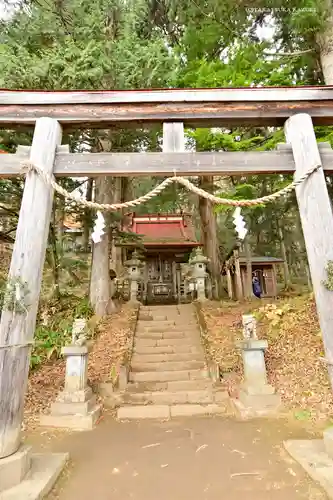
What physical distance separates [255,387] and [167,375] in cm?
214

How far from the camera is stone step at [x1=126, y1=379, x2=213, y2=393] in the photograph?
636cm

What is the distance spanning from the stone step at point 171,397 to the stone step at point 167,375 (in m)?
0.57

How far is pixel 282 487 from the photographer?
3117 millimetres

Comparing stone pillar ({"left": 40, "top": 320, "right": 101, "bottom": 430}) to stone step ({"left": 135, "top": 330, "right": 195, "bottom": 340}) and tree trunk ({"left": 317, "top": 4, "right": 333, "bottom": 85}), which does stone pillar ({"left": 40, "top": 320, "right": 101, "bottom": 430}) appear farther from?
tree trunk ({"left": 317, "top": 4, "right": 333, "bottom": 85})

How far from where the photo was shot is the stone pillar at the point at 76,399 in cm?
510

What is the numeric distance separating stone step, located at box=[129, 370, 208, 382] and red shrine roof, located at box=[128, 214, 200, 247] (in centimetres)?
794

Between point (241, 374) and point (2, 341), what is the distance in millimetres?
5139

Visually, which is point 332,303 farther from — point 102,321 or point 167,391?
point 102,321

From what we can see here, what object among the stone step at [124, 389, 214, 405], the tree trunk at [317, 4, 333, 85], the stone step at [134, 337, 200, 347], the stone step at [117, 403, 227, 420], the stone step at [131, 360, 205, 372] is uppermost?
the tree trunk at [317, 4, 333, 85]

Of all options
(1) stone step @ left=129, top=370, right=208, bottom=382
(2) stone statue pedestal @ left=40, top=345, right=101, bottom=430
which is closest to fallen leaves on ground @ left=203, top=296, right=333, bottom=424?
(1) stone step @ left=129, top=370, right=208, bottom=382

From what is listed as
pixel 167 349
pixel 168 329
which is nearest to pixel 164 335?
pixel 168 329

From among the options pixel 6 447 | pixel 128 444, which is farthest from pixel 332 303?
pixel 6 447

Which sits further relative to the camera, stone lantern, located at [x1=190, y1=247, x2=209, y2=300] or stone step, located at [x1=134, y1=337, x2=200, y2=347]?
stone lantern, located at [x1=190, y1=247, x2=209, y2=300]

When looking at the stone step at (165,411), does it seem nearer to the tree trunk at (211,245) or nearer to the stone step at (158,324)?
the stone step at (158,324)
